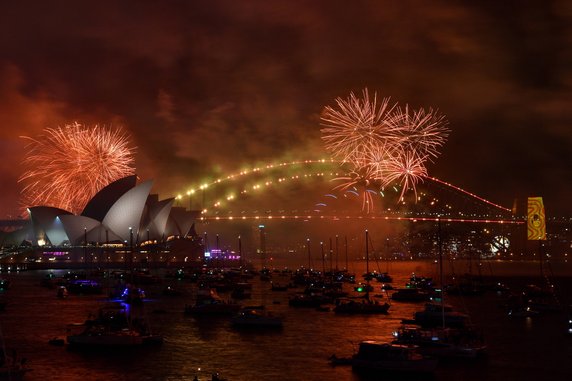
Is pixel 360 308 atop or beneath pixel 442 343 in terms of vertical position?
atop

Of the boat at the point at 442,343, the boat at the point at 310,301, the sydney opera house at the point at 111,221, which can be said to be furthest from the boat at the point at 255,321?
the sydney opera house at the point at 111,221

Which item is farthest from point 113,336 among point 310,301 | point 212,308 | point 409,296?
point 409,296

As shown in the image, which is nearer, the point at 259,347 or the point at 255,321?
the point at 259,347

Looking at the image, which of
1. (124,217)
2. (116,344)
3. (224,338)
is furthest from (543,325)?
(124,217)

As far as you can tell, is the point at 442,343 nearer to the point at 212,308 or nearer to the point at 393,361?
the point at 393,361

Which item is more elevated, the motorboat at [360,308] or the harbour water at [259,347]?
the motorboat at [360,308]

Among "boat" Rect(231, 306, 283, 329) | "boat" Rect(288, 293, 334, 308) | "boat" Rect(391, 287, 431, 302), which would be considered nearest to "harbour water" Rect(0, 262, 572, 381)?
"boat" Rect(231, 306, 283, 329)

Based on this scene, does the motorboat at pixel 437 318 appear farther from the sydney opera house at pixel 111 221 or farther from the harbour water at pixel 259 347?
the sydney opera house at pixel 111 221
